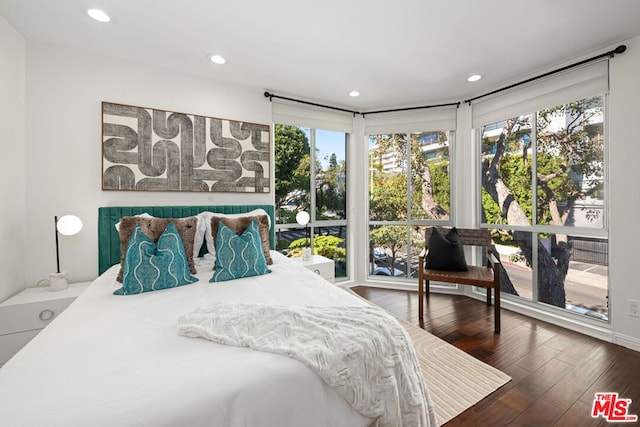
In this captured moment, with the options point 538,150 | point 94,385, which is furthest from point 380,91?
point 94,385

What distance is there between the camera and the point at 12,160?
2072mm

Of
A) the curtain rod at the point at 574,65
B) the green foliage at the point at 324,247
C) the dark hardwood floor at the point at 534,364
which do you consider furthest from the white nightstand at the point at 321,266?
the curtain rod at the point at 574,65

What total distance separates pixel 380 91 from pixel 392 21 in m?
1.28

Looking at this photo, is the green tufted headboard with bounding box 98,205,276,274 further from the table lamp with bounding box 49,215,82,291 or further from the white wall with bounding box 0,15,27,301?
the white wall with bounding box 0,15,27,301

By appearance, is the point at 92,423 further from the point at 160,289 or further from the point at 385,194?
the point at 385,194

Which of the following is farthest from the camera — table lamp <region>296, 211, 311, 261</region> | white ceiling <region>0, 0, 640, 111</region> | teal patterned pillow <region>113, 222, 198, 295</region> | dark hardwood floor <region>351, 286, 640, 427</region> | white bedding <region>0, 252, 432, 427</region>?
table lamp <region>296, 211, 311, 261</region>

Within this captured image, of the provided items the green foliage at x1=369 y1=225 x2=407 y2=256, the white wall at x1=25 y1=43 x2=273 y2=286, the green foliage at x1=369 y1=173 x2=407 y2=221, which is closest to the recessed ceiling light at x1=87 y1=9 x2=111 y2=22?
the white wall at x1=25 y1=43 x2=273 y2=286

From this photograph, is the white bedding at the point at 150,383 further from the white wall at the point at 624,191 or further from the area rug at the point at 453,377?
the white wall at the point at 624,191

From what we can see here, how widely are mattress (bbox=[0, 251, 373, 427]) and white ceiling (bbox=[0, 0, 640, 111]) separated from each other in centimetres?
205

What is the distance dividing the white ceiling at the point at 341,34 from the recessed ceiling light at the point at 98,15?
0.11 feet

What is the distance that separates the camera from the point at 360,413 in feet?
3.36

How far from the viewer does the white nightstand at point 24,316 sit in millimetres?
1879

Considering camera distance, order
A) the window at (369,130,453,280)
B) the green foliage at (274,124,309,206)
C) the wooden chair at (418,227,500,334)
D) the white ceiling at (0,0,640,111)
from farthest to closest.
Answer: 1. the window at (369,130,453,280)
2. the green foliage at (274,124,309,206)
3. the wooden chair at (418,227,500,334)
4. the white ceiling at (0,0,640,111)

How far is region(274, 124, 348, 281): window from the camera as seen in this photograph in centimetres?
349
